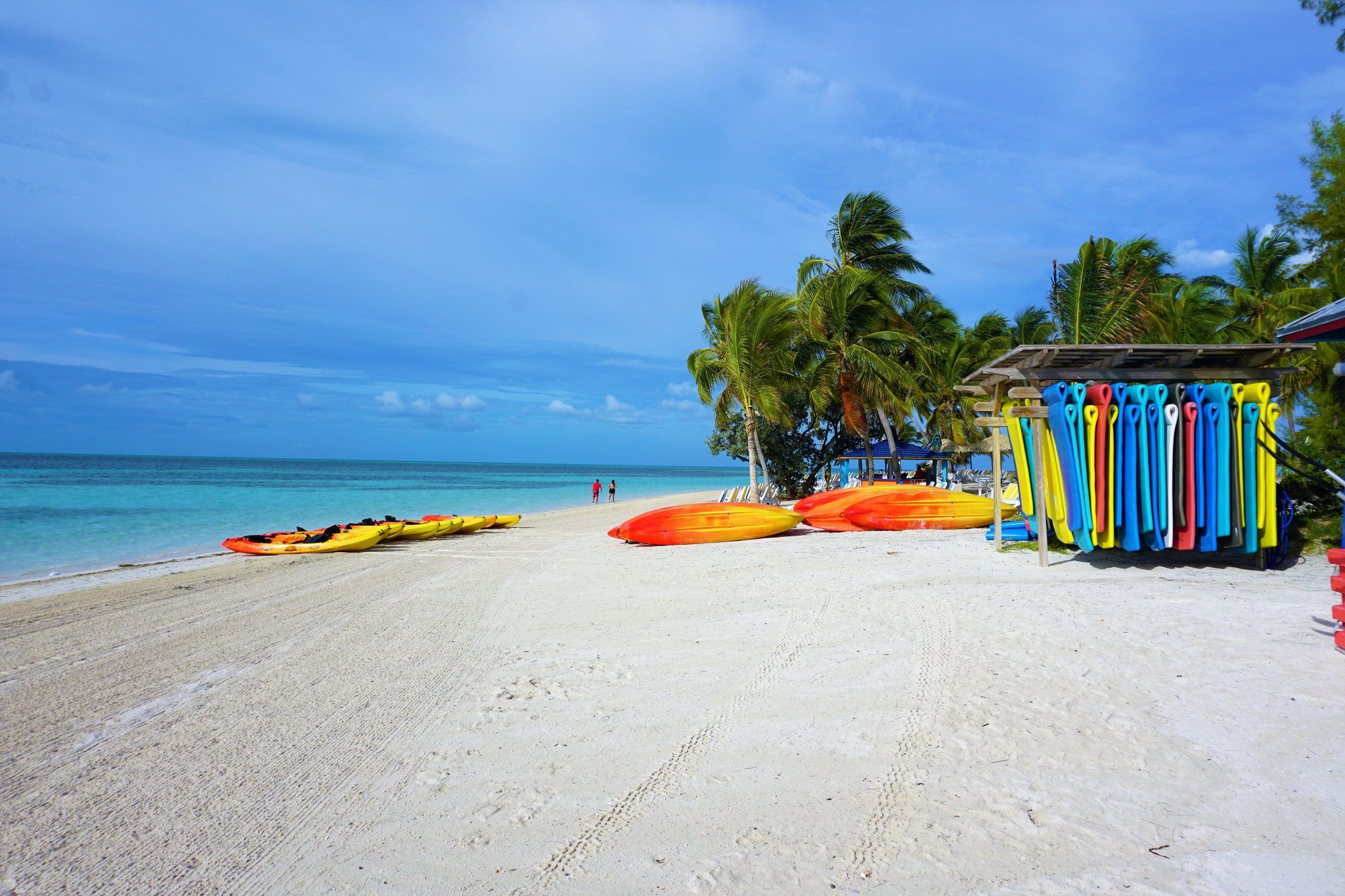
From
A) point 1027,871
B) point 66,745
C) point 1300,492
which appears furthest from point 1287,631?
point 66,745

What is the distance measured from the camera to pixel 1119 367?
25.3 feet

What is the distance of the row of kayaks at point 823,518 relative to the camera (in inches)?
487

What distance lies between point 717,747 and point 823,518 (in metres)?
10.3

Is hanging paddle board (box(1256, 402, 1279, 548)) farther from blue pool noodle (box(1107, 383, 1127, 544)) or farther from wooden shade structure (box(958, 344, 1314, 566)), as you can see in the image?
blue pool noodle (box(1107, 383, 1127, 544))

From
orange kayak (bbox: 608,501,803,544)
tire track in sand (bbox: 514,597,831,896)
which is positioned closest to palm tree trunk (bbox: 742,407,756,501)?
orange kayak (bbox: 608,501,803,544)

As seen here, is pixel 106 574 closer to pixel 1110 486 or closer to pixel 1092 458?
pixel 1092 458

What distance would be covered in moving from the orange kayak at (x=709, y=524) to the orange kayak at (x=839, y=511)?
1.03m

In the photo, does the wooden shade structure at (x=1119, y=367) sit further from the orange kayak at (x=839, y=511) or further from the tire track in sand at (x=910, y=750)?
the orange kayak at (x=839, y=511)

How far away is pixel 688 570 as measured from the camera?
9148mm

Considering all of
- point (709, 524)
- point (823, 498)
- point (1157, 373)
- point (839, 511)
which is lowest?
point (709, 524)

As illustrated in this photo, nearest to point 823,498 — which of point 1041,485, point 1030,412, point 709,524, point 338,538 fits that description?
point 709,524

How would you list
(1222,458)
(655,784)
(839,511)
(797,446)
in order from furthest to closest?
(797,446) → (839,511) → (1222,458) → (655,784)

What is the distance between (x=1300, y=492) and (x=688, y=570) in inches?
284

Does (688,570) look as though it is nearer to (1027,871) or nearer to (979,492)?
(1027,871)
